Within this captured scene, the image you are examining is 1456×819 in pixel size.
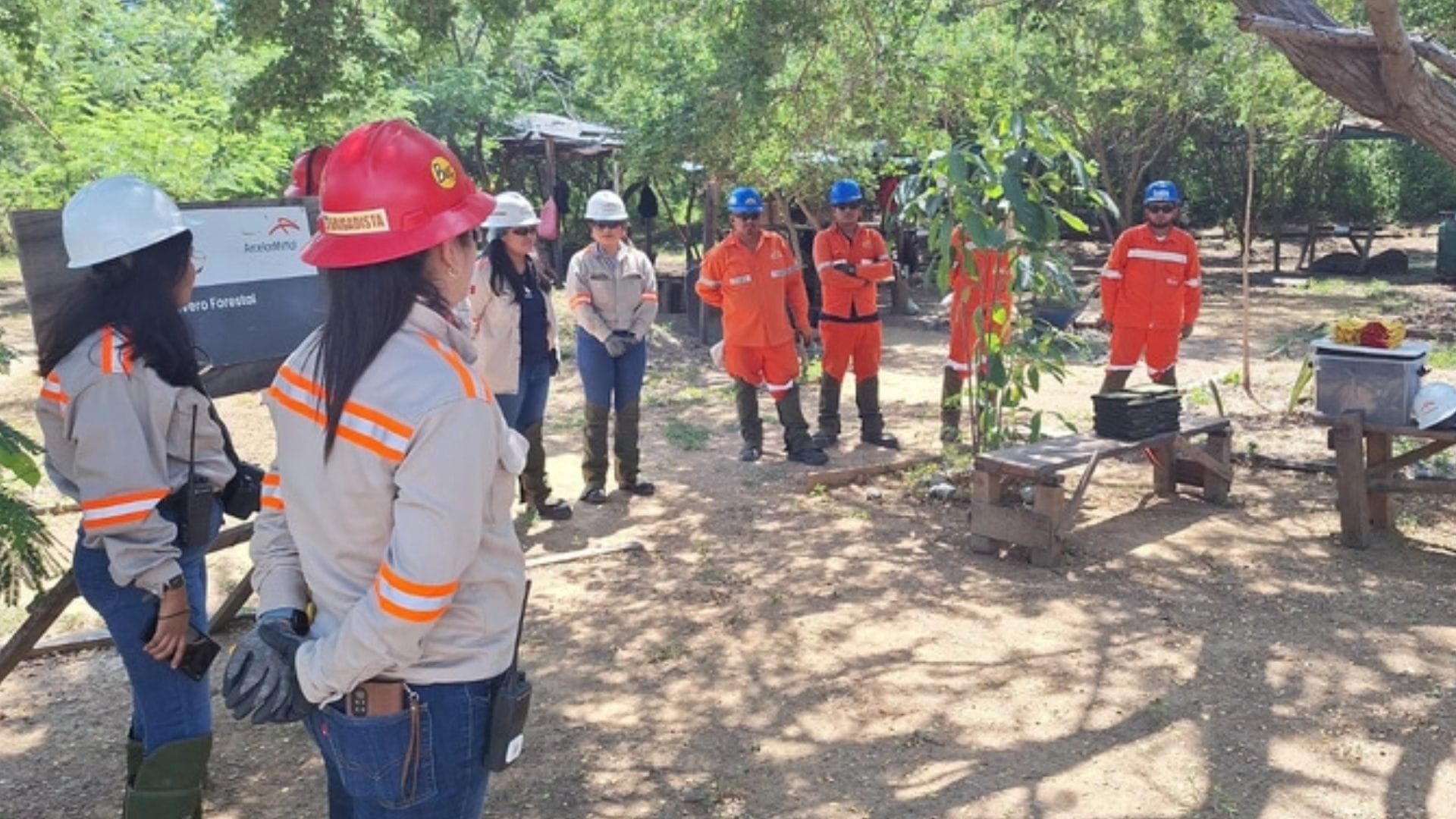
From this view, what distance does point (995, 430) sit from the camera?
7.55m

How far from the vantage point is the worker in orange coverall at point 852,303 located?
8.63 meters

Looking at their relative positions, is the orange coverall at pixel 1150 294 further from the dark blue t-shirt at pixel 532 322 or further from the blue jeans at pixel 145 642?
the blue jeans at pixel 145 642

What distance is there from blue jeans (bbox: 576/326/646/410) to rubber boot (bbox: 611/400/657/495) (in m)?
0.07

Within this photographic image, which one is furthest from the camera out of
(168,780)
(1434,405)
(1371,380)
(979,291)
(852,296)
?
(852,296)

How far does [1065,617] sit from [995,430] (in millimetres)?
2259

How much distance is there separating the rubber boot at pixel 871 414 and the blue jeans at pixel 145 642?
6.17 meters

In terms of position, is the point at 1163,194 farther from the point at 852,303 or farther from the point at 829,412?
the point at 829,412

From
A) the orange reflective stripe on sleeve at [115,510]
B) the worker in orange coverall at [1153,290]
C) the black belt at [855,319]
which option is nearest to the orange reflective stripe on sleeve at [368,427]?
the orange reflective stripe on sleeve at [115,510]

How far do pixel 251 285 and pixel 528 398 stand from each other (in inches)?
108

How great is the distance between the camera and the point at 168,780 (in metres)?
2.97

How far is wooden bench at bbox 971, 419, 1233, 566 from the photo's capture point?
6.16 meters

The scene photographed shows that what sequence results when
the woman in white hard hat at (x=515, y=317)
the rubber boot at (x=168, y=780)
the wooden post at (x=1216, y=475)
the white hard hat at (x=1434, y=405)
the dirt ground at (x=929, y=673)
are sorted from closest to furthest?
1. the rubber boot at (x=168, y=780)
2. the dirt ground at (x=929, y=673)
3. the white hard hat at (x=1434, y=405)
4. the woman in white hard hat at (x=515, y=317)
5. the wooden post at (x=1216, y=475)

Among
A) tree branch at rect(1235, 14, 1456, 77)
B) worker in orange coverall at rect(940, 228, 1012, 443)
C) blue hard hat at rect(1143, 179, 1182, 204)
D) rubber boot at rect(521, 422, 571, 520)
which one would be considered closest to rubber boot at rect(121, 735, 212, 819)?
tree branch at rect(1235, 14, 1456, 77)

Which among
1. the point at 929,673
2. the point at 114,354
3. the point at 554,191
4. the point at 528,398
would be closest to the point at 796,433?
the point at 528,398
